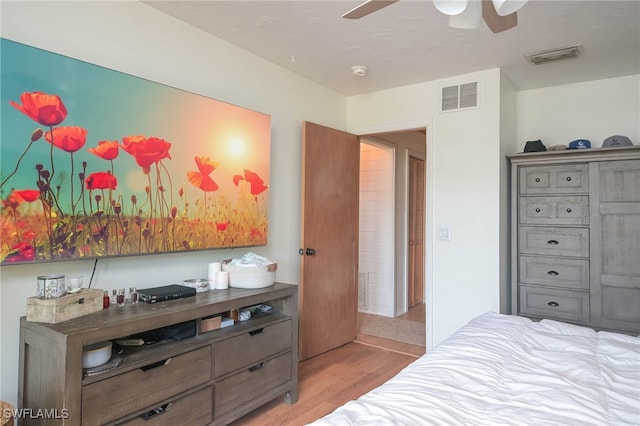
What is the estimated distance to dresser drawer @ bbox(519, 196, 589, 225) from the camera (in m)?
3.15

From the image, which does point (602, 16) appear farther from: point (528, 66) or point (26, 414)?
point (26, 414)

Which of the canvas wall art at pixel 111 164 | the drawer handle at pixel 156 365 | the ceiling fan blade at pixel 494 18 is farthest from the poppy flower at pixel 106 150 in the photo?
the ceiling fan blade at pixel 494 18

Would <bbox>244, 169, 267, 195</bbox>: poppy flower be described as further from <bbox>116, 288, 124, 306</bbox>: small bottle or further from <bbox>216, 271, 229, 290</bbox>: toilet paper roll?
<bbox>116, 288, 124, 306</bbox>: small bottle

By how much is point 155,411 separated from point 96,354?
0.41 meters

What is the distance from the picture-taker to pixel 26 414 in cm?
168

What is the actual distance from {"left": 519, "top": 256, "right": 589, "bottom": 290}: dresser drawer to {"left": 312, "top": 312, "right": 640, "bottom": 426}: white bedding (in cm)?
141

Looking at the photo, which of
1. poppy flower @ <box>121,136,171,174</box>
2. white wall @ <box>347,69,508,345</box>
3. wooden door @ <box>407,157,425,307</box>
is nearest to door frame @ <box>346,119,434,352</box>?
white wall @ <box>347,69,508,345</box>

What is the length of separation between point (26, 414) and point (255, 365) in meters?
1.09

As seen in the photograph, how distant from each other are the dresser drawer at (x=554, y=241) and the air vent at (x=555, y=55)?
4.35 feet

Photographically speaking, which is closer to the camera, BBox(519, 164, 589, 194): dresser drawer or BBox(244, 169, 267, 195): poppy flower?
BBox(244, 169, 267, 195): poppy flower

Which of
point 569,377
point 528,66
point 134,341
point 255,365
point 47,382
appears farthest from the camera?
point 528,66

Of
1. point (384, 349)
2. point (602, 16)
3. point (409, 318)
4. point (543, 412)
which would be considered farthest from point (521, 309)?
point (543, 412)

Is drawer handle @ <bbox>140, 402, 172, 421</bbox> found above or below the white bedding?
below

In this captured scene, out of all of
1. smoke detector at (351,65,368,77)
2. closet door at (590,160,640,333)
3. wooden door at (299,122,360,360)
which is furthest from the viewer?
wooden door at (299,122,360,360)
